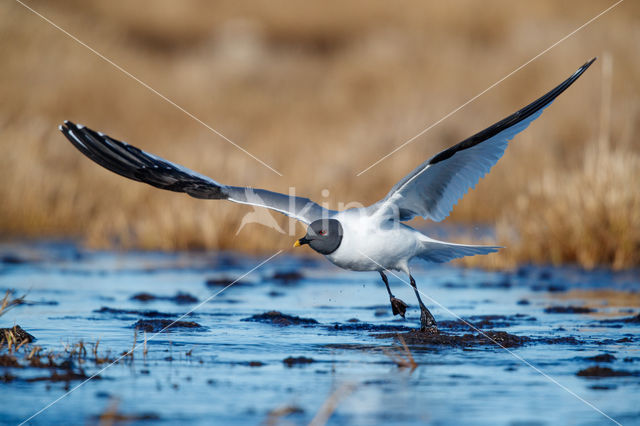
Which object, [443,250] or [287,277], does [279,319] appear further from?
[287,277]

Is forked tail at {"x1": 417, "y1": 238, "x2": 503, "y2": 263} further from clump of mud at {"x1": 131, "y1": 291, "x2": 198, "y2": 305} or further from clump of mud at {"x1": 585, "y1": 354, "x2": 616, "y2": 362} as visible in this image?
clump of mud at {"x1": 131, "y1": 291, "x2": 198, "y2": 305}

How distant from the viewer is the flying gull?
26.4 feet

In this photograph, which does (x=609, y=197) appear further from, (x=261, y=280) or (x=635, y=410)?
(x=635, y=410)

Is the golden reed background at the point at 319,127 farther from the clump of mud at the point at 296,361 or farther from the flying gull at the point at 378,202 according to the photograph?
the clump of mud at the point at 296,361

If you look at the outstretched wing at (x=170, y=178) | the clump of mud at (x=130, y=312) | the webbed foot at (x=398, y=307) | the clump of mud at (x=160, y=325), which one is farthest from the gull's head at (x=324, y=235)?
the clump of mud at (x=130, y=312)

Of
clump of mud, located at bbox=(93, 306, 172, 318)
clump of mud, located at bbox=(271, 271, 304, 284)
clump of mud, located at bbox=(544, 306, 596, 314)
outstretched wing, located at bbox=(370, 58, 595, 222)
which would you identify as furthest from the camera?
clump of mud, located at bbox=(271, 271, 304, 284)

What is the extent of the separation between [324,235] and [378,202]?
59 centimetres

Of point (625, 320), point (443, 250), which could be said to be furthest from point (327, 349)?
point (625, 320)

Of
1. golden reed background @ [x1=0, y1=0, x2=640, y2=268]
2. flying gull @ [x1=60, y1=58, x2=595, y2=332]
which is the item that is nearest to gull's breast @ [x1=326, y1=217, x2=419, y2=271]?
flying gull @ [x1=60, y1=58, x2=595, y2=332]

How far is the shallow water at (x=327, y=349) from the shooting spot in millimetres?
5473

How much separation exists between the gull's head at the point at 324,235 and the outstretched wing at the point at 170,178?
0.38m

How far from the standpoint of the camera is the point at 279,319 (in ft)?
27.9

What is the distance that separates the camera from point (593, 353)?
23.3 feet

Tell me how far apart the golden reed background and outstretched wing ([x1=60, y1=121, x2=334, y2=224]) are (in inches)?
189
